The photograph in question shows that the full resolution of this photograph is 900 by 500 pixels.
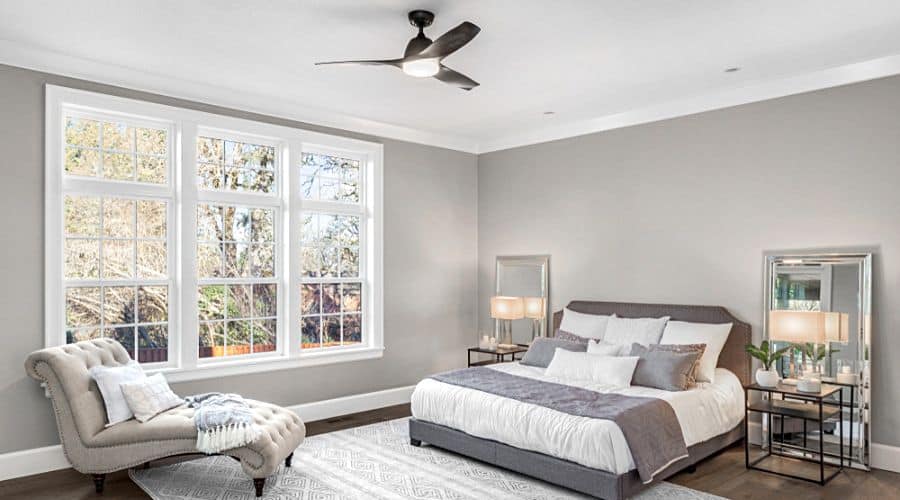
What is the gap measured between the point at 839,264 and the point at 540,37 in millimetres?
2704

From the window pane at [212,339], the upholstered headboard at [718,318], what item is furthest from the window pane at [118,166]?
the upholstered headboard at [718,318]

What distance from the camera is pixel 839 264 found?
4.40 metres

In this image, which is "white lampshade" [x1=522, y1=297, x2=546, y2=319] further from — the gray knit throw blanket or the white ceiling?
the gray knit throw blanket

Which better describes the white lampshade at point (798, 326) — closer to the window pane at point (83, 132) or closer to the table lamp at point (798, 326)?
the table lamp at point (798, 326)

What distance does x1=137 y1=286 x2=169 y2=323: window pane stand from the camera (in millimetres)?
4758

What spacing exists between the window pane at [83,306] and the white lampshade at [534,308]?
3807mm

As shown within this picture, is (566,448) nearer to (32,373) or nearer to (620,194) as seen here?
(620,194)

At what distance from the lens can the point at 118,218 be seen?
15.3ft

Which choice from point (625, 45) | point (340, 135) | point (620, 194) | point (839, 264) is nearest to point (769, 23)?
point (625, 45)

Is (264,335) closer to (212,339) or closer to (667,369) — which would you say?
(212,339)

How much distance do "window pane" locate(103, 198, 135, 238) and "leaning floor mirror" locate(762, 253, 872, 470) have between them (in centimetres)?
476

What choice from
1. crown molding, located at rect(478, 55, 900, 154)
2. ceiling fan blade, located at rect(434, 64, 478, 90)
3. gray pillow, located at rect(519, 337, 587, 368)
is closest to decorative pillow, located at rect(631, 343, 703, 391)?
gray pillow, located at rect(519, 337, 587, 368)

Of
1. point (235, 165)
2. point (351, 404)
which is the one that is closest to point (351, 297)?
point (351, 404)

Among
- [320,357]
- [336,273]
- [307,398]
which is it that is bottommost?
[307,398]
